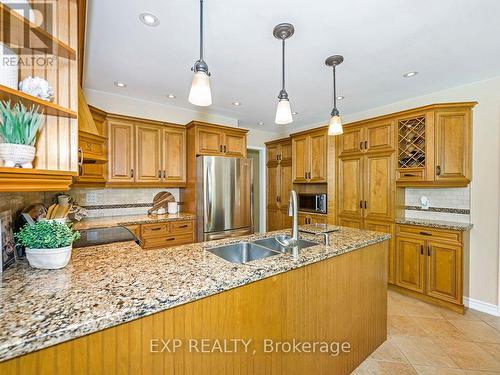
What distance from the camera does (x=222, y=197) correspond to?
339cm

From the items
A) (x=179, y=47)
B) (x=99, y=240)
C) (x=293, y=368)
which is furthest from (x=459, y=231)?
(x=99, y=240)

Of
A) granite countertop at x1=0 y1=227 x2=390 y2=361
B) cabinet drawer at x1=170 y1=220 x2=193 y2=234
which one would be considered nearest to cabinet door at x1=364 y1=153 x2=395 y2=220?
granite countertop at x1=0 y1=227 x2=390 y2=361

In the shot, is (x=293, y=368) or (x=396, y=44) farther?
(x=396, y=44)

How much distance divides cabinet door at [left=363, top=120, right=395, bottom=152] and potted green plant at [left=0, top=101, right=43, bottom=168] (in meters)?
3.46

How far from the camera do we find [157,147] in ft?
11.1

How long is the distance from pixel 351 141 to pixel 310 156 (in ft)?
2.30

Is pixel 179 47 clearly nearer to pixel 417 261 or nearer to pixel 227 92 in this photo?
pixel 227 92

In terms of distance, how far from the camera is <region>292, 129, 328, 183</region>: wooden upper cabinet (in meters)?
3.76

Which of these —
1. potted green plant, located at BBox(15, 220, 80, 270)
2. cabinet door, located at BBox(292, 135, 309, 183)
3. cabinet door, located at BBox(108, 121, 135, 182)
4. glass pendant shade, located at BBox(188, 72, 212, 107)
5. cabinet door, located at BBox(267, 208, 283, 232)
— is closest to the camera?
potted green plant, located at BBox(15, 220, 80, 270)

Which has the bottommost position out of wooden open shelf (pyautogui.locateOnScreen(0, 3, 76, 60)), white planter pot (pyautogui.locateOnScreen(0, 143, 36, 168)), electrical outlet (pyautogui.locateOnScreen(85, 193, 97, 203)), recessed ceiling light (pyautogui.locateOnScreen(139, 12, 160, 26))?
electrical outlet (pyautogui.locateOnScreen(85, 193, 97, 203))

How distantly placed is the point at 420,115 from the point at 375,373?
2.77m

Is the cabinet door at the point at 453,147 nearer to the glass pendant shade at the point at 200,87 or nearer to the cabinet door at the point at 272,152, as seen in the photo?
the cabinet door at the point at 272,152

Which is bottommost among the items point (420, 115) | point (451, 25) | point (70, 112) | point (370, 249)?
point (370, 249)

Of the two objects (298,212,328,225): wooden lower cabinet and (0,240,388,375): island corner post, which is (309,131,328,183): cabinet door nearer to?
(298,212,328,225): wooden lower cabinet
